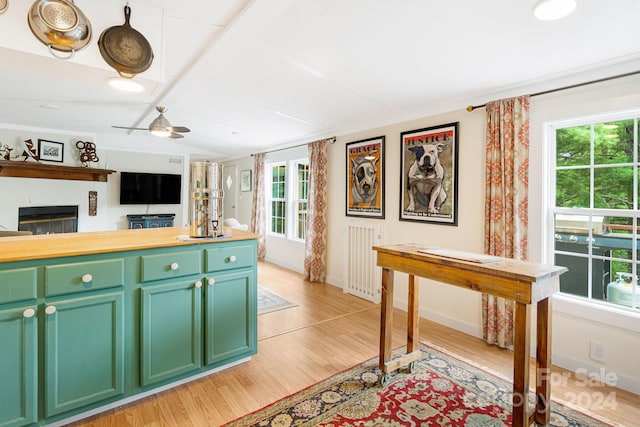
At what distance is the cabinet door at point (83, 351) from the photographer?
1.64m

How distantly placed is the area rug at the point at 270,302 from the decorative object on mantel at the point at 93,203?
401 cm

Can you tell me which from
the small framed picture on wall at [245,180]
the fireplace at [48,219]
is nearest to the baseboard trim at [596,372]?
the small framed picture on wall at [245,180]

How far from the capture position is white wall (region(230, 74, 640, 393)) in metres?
2.16

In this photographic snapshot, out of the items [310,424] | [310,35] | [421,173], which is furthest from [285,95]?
[310,424]

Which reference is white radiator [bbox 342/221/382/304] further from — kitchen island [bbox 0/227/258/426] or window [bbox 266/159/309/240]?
kitchen island [bbox 0/227/258/426]

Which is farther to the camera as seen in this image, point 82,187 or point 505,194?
point 82,187

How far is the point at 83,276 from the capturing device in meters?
1.70

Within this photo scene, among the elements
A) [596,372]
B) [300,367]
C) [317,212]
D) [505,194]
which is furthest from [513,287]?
[317,212]

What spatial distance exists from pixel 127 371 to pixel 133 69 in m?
1.74

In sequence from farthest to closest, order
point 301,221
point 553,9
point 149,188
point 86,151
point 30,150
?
point 149,188
point 86,151
point 301,221
point 30,150
point 553,9

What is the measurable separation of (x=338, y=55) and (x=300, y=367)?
2.42m

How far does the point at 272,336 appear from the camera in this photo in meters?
2.92

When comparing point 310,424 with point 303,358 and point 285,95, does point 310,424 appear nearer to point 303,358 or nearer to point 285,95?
point 303,358

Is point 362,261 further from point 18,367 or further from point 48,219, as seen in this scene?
point 48,219
